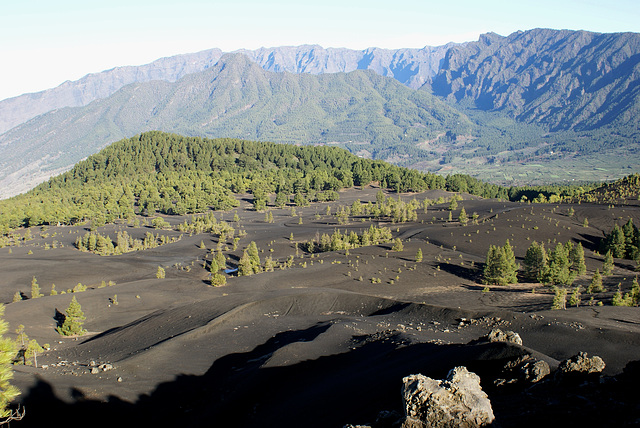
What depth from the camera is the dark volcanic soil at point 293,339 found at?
1747 cm

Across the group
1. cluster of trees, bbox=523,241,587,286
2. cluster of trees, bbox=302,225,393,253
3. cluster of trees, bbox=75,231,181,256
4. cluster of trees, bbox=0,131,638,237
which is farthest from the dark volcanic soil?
cluster of trees, bbox=0,131,638,237

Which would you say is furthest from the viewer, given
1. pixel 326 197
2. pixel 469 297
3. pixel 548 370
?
pixel 326 197

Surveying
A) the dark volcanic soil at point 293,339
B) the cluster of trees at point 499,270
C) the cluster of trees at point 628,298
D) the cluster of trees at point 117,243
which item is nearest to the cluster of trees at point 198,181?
the cluster of trees at point 117,243

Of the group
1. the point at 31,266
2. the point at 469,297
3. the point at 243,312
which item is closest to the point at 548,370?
the point at 243,312

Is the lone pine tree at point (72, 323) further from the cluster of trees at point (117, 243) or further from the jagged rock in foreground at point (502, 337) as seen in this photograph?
the cluster of trees at point (117, 243)

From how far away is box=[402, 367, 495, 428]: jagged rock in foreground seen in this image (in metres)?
11.7

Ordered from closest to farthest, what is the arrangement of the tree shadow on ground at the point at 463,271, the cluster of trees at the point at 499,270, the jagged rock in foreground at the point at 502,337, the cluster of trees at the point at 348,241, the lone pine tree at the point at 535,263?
the jagged rock in foreground at the point at 502,337 < the cluster of trees at the point at 499,270 < the lone pine tree at the point at 535,263 < the tree shadow on ground at the point at 463,271 < the cluster of trees at the point at 348,241

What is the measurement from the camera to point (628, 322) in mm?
28141

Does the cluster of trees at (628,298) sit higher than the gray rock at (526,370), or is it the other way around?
the gray rock at (526,370)

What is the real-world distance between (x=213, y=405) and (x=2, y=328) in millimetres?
9792

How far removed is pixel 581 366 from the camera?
545 inches

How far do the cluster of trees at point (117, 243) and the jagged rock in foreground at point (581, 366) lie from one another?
6720 centimetres

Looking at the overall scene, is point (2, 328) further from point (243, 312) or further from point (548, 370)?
point (243, 312)

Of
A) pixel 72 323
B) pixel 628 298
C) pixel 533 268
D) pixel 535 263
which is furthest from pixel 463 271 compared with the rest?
pixel 72 323
